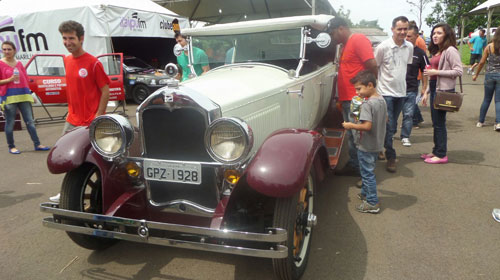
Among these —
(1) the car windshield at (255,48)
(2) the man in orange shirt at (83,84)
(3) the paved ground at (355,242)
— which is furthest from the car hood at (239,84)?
(3) the paved ground at (355,242)

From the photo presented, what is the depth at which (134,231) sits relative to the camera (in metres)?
2.53

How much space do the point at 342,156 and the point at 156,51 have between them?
13.4 meters

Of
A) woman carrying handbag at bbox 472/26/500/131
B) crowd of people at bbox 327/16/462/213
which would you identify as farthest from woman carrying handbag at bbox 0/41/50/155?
woman carrying handbag at bbox 472/26/500/131

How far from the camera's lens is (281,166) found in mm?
2145

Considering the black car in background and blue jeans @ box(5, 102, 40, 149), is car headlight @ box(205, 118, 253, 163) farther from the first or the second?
the black car in background

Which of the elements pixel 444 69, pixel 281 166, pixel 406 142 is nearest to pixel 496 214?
pixel 444 69

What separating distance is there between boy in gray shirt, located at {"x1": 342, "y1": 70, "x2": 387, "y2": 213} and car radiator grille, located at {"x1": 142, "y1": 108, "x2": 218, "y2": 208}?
141 cm

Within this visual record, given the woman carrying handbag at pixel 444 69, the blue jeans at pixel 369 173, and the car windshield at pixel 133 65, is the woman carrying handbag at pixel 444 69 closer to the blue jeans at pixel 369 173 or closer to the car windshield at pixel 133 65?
the blue jeans at pixel 369 173

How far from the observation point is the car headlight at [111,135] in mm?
2494

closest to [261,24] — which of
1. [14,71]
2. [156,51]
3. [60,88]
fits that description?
[14,71]

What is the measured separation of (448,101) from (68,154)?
4137mm

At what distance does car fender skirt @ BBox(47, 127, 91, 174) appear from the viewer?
259cm

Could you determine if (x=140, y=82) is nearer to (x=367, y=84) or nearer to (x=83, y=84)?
(x=83, y=84)

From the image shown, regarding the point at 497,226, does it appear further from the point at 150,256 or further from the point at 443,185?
the point at 150,256
